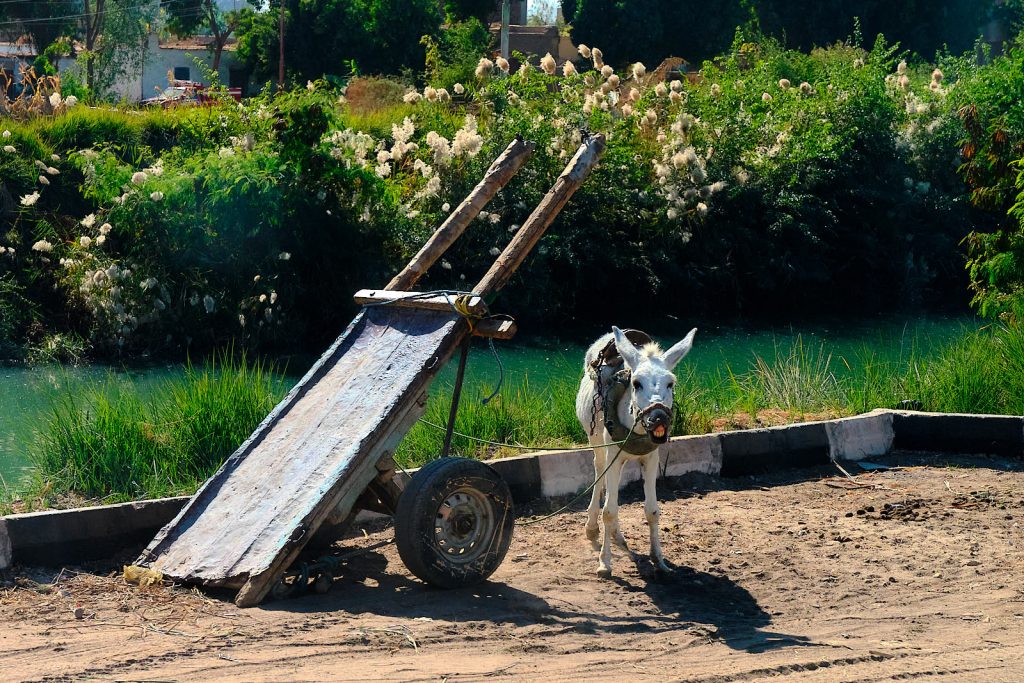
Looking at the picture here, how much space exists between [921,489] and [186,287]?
34.9ft

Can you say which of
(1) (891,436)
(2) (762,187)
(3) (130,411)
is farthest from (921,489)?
(2) (762,187)

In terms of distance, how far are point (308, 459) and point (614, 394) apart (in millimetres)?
1676

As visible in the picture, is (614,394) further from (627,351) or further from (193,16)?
(193,16)

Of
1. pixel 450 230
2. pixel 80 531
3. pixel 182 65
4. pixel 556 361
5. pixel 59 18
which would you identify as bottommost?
pixel 556 361

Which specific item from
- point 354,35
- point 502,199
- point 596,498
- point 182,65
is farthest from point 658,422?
point 182,65

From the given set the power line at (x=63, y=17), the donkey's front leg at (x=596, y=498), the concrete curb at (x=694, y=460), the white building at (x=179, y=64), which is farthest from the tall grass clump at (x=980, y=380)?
the white building at (x=179, y=64)

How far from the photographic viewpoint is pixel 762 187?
20391mm

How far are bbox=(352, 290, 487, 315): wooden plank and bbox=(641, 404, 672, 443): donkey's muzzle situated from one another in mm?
1102

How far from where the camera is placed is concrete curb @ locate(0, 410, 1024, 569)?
6359 millimetres

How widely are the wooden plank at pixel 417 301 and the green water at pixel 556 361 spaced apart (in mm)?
2470

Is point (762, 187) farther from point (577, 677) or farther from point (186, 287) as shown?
Answer: point (577, 677)

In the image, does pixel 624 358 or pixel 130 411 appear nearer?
pixel 624 358

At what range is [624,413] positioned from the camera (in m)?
6.45

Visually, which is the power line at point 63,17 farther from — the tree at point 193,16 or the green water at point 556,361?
the green water at point 556,361
